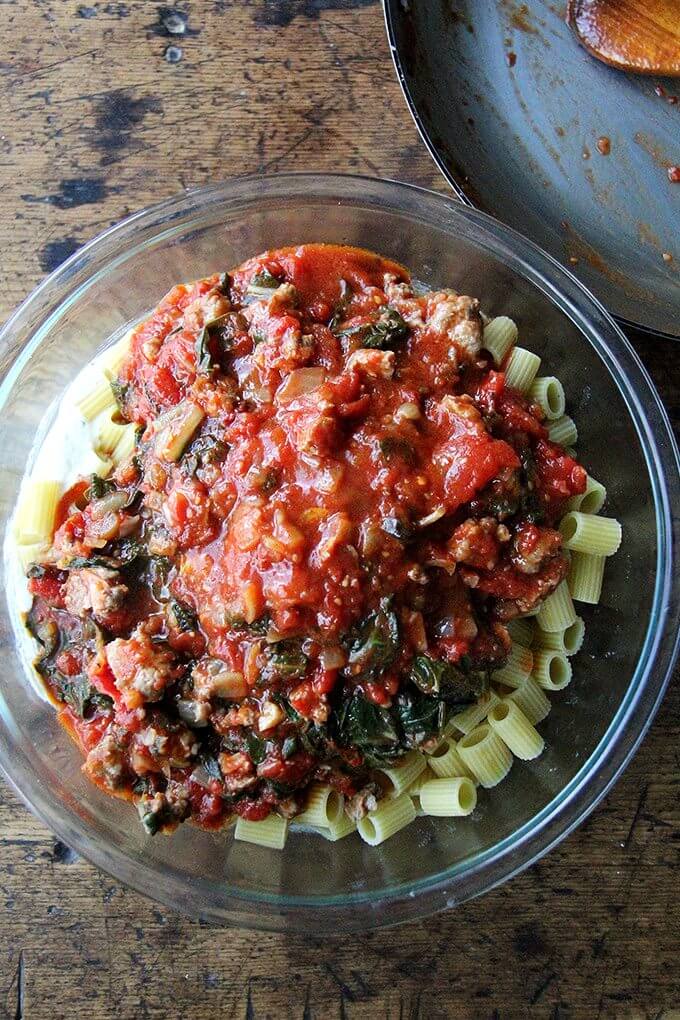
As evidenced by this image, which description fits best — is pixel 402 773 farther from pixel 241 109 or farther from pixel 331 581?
pixel 241 109

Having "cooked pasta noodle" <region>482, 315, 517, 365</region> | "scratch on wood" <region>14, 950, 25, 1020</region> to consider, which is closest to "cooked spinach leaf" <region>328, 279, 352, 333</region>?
"cooked pasta noodle" <region>482, 315, 517, 365</region>

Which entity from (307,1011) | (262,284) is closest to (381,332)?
(262,284)

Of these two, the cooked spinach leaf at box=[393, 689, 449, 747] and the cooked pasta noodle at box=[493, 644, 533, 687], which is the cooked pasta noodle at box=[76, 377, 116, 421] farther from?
the cooked pasta noodle at box=[493, 644, 533, 687]

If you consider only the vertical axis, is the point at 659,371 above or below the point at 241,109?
below

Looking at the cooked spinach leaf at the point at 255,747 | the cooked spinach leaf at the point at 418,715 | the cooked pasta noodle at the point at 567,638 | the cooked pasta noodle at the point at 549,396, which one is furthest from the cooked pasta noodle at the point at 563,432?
the cooked spinach leaf at the point at 255,747

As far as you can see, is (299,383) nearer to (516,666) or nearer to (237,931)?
(516,666)

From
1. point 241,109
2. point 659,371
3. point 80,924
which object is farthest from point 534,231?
point 80,924
